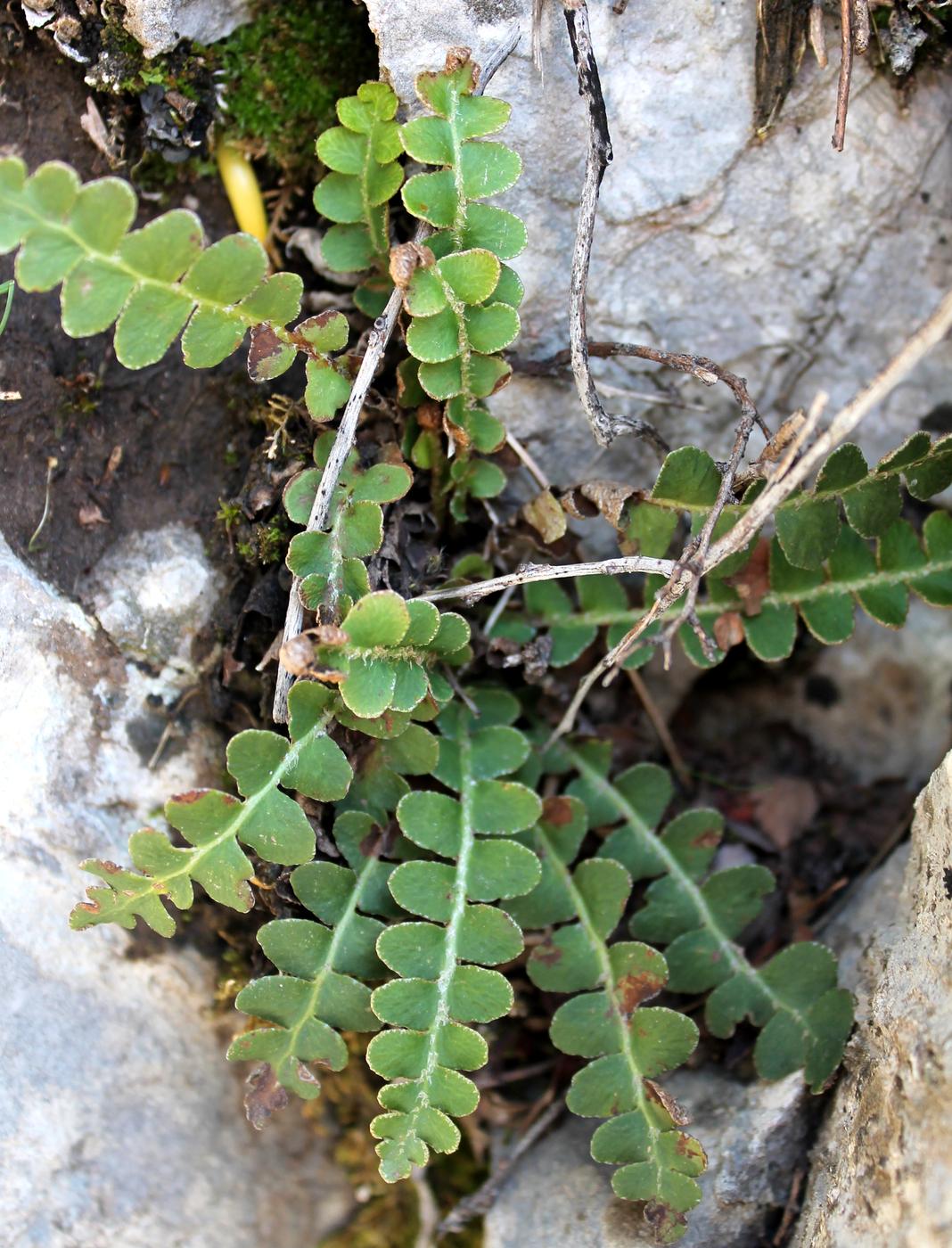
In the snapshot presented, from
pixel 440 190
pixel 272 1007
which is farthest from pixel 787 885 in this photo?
pixel 440 190

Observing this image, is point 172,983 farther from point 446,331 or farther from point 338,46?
point 338,46

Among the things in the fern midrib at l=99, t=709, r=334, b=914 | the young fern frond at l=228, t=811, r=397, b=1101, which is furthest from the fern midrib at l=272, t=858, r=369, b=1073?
the fern midrib at l=99, t=709, r=334, b=914

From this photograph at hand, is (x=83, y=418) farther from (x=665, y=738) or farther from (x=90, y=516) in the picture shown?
(x=665, y=738)

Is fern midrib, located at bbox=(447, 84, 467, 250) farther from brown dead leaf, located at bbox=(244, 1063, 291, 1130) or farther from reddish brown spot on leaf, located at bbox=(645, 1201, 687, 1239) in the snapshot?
reddish brown spot on leaf, located at bbox=(645, 1201, 687, 1239)

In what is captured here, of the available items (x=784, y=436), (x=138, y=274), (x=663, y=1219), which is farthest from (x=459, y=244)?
(x=663, y=1219)

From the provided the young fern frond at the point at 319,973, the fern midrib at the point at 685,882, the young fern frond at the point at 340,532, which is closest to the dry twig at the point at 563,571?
the young fern frond at the point at 340,532

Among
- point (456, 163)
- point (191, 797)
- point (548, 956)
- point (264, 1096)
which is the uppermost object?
point (456, 163)
